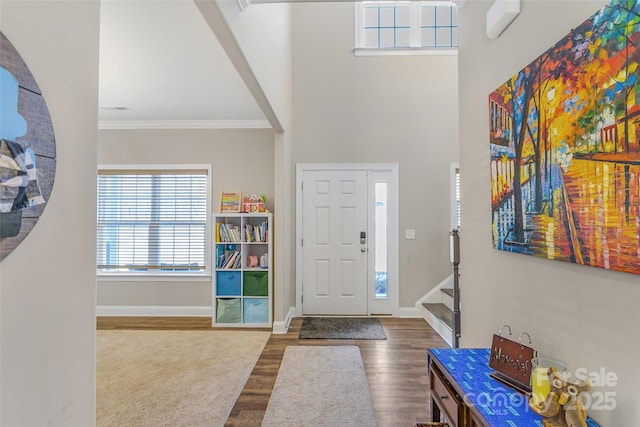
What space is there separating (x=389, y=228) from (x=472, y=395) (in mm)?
3339

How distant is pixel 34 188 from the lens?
677 millimetres

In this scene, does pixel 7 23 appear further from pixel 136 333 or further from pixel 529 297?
pixel 136 333

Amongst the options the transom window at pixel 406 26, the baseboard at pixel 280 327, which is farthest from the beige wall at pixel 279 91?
the transom window at pixel 406 26

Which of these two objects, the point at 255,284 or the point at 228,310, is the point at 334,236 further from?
the point at 228,310

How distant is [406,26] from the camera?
15.3ft

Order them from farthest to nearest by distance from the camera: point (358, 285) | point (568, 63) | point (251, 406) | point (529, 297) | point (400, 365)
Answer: point (358, 285)
point (400, 365)
point (251, 406)
point (529, 297)
point (568, 63)

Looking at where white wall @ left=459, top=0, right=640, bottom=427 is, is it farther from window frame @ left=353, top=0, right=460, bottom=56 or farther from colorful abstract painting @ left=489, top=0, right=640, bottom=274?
window frame @ left=353, top=0, right=460, bottom=56

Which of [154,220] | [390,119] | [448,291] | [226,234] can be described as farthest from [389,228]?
[154,220]

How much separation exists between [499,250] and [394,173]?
9.58 feet

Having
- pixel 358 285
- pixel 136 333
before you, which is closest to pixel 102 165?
pixel 136 333

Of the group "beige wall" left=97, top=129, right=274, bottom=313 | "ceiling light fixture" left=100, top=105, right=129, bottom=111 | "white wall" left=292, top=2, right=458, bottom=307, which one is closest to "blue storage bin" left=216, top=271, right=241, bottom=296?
"beige wall" left=97, top=129, right=274, bottom=313

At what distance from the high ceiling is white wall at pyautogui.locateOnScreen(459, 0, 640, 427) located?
1.87m

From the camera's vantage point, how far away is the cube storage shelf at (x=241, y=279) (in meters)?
4.17

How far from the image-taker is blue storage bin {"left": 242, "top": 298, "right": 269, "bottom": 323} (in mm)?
4168
